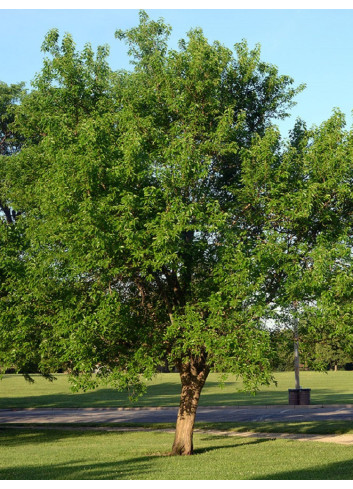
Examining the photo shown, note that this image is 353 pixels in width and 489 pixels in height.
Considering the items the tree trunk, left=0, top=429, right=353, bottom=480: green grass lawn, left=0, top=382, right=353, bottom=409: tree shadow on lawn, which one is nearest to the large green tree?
the tree trunk

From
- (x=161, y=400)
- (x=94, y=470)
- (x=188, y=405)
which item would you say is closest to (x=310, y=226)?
(x=188, y=405)

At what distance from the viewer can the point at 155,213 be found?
53.3 feet

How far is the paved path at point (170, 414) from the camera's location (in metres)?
31.3

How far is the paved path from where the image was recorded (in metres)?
31.3

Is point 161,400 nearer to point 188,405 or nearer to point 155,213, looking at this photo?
point 188,405

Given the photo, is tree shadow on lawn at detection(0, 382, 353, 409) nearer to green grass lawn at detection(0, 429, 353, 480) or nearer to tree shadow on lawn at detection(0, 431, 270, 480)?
green grass lawn at detection(0, 429, 353, 480)

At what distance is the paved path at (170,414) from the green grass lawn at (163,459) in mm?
7658

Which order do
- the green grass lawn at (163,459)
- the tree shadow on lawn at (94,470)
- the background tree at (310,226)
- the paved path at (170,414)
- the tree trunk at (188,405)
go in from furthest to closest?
the paved path at (170,414) → the tree trunk at (188,405) → the background tree at (310,226) → the green grass lawn at (163,459) → the tree shadow on lawn at (94,470)

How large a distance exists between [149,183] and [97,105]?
3.38 m

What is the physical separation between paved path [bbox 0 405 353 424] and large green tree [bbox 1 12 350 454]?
13390 millimetres

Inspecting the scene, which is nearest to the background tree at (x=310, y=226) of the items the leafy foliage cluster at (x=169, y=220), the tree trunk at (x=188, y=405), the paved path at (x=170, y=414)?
the leafy foliage cluster at (x=169, y=220)

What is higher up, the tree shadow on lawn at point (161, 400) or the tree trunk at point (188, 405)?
the tree trunk at point (188, 405)

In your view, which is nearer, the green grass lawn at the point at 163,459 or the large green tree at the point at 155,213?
the green grass lawn at the point at 163,459

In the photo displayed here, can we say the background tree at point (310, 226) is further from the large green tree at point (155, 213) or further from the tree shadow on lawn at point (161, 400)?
the tree shadow on lawn at point (161, 400)
